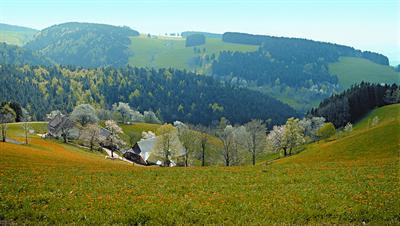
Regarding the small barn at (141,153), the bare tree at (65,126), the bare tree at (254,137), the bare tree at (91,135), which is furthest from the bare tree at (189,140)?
the bare tree at (65,126)

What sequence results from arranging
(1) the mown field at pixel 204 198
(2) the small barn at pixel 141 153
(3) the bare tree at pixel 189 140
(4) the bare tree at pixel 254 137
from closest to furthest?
(1) the mown field at pixel 204 198
(3) the bare tree at pixel 189 140
(4) the bare tree at pixel 254 137
(2) the small barn at pixel 141 153

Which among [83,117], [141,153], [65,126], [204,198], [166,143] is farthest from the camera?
[83,117]

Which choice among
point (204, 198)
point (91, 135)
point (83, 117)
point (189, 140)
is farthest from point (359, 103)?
point (204, 198)

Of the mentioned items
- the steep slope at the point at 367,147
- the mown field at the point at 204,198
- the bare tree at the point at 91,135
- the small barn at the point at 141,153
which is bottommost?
the small barn at the point at 141,153

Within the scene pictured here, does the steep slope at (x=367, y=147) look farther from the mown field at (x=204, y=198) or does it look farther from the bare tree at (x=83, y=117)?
the bare tree at (x=83, y=117)

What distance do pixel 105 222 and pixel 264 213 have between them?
8528mm

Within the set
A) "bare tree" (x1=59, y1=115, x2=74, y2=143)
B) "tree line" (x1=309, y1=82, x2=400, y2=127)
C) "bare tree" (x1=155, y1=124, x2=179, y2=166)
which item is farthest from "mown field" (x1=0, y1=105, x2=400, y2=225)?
"tree line" (x1=309, y1=82, x2=400, y2=127)

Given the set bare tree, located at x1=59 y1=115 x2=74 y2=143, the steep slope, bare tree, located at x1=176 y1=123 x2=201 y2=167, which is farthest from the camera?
bare tree, located at x1=59 y1=115 x2=74 y2=143

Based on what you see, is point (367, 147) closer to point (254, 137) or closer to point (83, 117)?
point (254, 137)

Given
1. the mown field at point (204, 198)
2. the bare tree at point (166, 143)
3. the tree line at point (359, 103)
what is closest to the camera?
the mown field at point (204, 198)

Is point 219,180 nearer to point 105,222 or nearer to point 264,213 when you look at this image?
point 264,213

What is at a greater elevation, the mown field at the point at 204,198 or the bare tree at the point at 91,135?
the mown field at the point at 204,198

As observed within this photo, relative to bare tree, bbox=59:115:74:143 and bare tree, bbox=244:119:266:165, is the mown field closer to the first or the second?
bare tree, bbox=244:119:266:165

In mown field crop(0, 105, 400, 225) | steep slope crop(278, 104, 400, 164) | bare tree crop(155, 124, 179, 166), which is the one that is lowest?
bare tree crop(155, 124, 179, 166)
